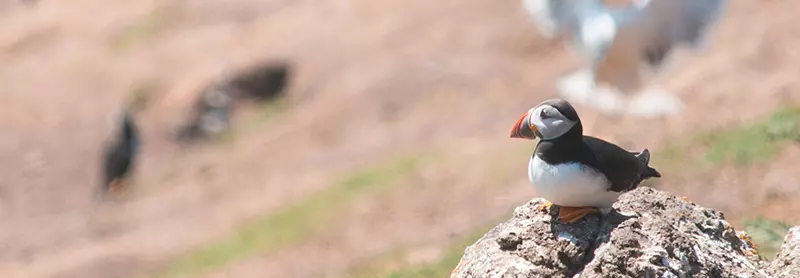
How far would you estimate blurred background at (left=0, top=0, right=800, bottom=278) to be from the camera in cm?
1265

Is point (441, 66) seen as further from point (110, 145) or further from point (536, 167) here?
point (536, 167)

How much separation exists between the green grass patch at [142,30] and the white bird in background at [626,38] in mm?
18332

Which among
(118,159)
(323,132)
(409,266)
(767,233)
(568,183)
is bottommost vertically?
(568,183)

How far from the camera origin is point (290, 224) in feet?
51.8

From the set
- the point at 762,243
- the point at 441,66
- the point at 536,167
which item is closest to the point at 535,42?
the point at 441,66

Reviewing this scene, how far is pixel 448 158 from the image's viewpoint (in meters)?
16.6

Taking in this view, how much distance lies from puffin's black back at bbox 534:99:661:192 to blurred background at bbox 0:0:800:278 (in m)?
2.86

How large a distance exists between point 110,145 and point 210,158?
2.44 metres

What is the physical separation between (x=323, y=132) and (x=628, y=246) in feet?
57.4

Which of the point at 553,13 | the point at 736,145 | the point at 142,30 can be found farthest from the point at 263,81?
the point at 736,145

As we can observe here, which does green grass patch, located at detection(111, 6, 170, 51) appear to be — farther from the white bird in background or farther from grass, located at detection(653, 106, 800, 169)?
grass, located at detection(653, 106, 800, 169)

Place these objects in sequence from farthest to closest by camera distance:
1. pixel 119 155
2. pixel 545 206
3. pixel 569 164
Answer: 1. pixel 119 155
2. pixel 545 206
3. pixel 569 164

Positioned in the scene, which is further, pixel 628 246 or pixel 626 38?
pixel 626 38

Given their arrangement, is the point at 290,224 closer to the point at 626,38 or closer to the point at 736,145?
the point at 626,38
